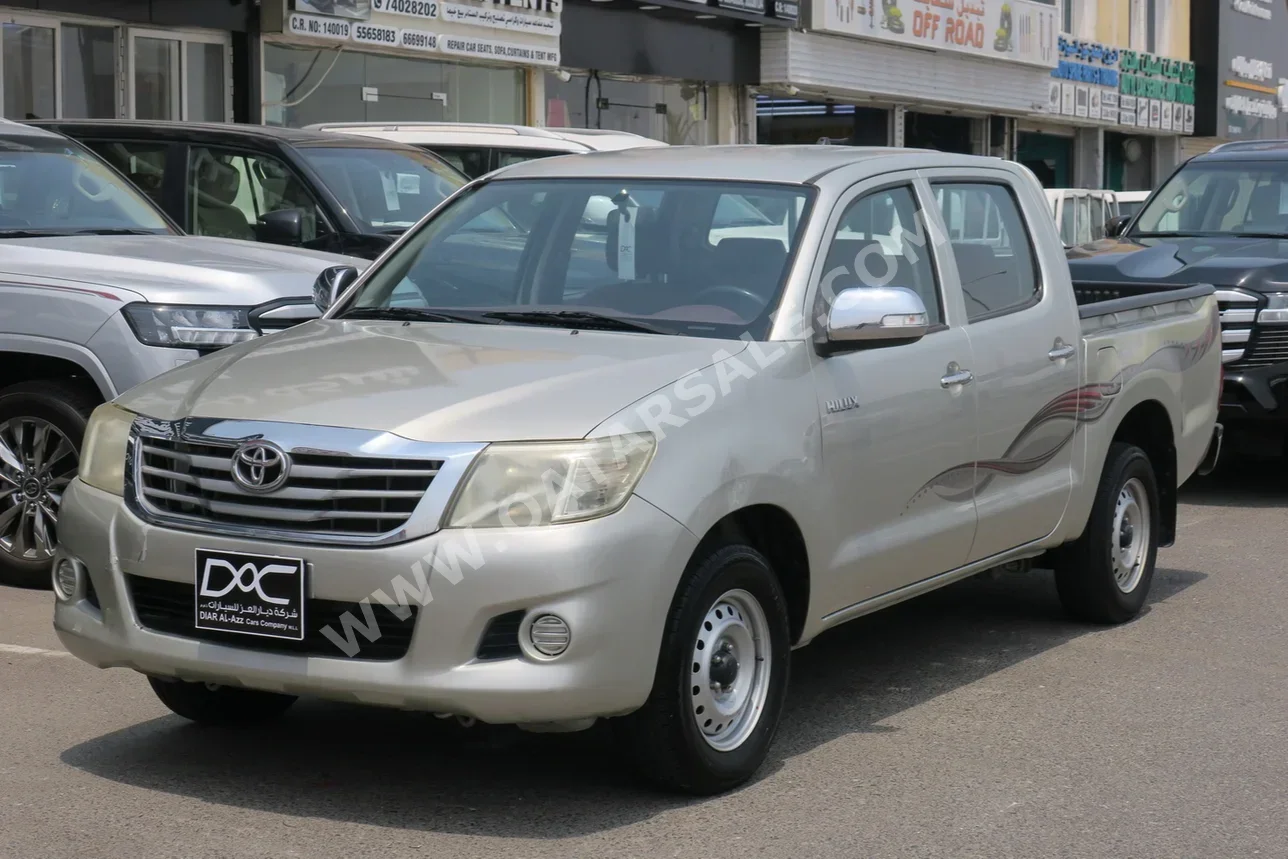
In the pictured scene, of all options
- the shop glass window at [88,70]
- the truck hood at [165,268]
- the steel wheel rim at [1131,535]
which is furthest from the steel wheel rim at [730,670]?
the shop glass window at [88,70]

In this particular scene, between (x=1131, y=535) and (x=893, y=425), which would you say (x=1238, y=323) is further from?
(x=893, y=425)

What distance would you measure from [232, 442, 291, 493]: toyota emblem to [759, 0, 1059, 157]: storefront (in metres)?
22.6

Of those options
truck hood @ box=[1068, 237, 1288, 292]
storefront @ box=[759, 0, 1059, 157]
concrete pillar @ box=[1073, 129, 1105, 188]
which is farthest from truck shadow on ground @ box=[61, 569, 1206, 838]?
concrete pillar @ box=[1073, 129, 1105, 188]

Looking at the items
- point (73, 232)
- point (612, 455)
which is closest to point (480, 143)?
point (73, 232)

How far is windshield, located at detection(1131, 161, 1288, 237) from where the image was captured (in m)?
12.4

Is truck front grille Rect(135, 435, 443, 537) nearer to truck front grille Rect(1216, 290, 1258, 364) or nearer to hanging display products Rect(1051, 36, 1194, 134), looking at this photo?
truck front grille Rect(1216, 290, 1258, 364)

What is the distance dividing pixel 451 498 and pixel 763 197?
1.84m

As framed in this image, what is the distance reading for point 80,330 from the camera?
25.2 ft

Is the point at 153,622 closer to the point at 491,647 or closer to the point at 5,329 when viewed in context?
the point at 491,647

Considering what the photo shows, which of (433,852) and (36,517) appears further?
(36,517)

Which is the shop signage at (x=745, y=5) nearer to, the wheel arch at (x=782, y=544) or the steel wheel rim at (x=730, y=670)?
the wheel arch at (x=782, y=544)

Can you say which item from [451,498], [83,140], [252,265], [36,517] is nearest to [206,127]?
[83,140]

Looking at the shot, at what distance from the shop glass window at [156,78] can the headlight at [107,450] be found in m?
13.3

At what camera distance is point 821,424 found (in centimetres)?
543
